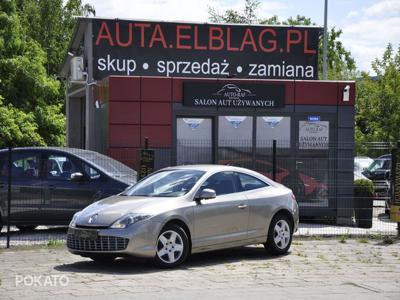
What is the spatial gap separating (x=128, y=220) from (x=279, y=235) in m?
3.00

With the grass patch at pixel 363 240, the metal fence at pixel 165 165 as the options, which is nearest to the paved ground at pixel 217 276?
the grass patch at pixel 363 240

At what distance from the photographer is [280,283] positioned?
950cm

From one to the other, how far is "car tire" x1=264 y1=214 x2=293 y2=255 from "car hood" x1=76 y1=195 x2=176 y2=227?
2111 millimetres

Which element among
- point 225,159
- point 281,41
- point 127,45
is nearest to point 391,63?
point 281,41

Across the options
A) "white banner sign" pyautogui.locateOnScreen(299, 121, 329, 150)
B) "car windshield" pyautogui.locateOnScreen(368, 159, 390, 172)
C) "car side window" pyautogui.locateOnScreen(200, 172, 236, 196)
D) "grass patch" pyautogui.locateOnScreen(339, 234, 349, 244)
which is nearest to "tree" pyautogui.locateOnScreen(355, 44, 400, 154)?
"car windshield" pyautogui.locateOnScreen(368, 159, 390, 172)

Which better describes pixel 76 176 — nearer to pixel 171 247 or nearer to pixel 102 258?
pixel 102 258

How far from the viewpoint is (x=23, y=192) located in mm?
13766

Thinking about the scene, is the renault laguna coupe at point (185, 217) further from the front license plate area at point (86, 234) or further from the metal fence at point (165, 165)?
the metal fence at point (165, 165)

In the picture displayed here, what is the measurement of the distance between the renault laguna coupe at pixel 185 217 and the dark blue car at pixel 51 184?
2402 mm

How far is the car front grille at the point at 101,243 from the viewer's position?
32.8 ft

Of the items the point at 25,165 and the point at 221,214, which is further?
the point at 25,165

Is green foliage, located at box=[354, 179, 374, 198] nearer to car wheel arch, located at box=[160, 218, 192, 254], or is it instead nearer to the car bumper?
car wheel arch, located at box=[160, 218, 192, 254]

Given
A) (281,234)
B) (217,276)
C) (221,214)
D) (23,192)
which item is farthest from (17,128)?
(217,276)

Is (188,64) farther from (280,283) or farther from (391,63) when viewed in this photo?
(391,63)
